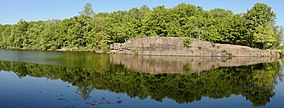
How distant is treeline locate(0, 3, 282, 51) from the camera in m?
75.1

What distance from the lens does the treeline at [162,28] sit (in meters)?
75.1

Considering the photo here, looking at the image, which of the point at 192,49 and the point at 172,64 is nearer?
the point at 172,64

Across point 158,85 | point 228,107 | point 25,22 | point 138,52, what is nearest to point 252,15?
point 138,52

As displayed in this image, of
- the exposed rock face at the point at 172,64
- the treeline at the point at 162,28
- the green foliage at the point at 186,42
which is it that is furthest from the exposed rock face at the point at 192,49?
the exposed rock face at the point at 172,64

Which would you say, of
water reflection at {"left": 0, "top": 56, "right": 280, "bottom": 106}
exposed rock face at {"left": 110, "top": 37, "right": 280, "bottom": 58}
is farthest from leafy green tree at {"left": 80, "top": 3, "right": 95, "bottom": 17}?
water reflection at {"left": 0, "top": 56, "right": 280, "bottom": 106}

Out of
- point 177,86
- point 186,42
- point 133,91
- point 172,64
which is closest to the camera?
point 133,91

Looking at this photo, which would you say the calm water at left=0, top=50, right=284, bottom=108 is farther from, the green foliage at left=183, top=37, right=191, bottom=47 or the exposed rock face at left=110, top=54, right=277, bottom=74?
the green foliage at left=183, top=37, right=191, bottom=47

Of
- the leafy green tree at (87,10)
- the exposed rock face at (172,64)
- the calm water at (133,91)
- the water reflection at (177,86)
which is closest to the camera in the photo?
the calm water at (133,91)

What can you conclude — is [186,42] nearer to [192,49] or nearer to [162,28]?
[192,49]

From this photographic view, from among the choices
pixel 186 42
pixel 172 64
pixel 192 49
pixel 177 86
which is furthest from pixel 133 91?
pixel 192 49

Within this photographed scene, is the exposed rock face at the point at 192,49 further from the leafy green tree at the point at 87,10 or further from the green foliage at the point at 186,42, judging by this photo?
the leafy green tree at the point at 87,10

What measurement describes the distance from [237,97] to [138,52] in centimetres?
5151

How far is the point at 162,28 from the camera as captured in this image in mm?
84250

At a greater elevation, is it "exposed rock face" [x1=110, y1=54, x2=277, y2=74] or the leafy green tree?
the leafy green tree
